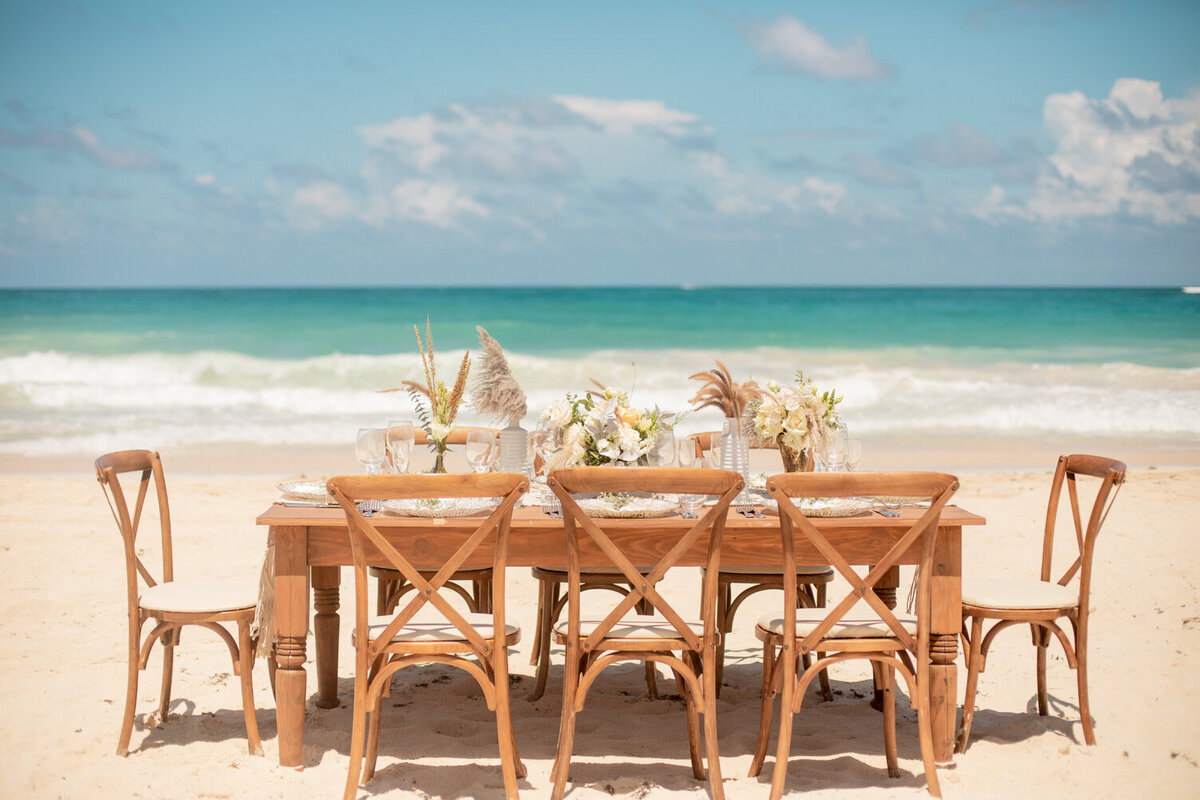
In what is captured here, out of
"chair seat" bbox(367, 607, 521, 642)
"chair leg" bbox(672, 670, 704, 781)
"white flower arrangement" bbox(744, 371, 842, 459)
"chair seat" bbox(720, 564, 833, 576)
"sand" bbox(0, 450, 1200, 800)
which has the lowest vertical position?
"sand" bbox(0, 450, 1200, 800)

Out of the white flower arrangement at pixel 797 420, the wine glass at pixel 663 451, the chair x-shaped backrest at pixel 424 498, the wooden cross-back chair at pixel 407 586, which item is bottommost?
the wooden cross-back chair at pixel 407 586

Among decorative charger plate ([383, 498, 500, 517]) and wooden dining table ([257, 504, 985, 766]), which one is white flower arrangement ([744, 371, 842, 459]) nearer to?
wooden dining table ([257, 504, 985, 766])

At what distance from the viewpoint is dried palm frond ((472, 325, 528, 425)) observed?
141 inches

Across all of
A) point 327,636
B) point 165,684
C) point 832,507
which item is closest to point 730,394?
point 832,507

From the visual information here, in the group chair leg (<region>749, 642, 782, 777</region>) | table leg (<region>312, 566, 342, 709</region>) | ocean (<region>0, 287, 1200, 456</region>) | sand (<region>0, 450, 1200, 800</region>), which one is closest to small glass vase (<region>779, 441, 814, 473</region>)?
chair leg (<region>749, 642, 782, 777</region>)

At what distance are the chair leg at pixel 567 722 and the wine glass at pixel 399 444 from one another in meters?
0.91

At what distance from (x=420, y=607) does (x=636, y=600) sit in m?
0.60

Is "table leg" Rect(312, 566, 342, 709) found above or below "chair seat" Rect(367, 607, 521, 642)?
below

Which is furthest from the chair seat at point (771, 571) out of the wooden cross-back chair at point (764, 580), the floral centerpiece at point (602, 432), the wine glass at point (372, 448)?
the wine glass at point (372, 448)

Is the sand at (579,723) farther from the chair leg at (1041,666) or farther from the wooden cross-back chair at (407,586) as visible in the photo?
the wooden cross-back chair at (407,586)

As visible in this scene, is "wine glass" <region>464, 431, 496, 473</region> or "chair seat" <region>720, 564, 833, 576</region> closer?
"wine glass" <region>464, 431, 496, 473</region>

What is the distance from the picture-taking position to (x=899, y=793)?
317 centimetres

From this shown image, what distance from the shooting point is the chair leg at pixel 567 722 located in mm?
3002

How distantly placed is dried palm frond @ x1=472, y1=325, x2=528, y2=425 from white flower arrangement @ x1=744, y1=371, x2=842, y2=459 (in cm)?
81
